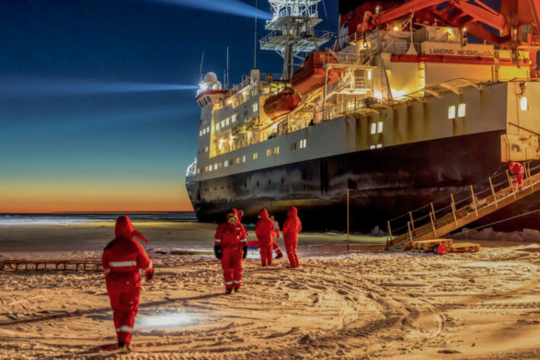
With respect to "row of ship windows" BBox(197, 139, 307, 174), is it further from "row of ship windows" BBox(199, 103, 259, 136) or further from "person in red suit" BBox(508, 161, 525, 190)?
"person in red suit" BBox(508, 161, 525, 190)

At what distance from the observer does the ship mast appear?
3897 centimetres

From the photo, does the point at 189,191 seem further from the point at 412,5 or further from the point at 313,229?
the point at 412,5

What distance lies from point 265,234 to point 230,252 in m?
3.44

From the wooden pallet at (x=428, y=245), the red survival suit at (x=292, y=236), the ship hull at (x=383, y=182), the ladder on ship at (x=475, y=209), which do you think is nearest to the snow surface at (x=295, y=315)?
the red survival suit at (x=292, y=236)

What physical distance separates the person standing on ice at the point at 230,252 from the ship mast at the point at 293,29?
106 ft

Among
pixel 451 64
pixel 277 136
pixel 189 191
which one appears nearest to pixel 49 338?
pixel 451 64

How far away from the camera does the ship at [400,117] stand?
58.8ft

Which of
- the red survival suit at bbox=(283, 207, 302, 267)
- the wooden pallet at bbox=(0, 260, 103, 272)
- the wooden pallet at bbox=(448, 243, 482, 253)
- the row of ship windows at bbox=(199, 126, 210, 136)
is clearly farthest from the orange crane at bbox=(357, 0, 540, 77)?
the row of ship windows at bbox=(199, 126, 210, 136)

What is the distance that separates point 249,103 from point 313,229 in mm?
12773

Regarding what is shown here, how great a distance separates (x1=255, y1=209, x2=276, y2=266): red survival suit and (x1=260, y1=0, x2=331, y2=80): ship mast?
1141 inches

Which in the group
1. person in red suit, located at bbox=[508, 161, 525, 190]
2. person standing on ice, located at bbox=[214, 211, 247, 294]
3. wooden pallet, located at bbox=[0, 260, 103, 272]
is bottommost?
wooden pallet, located at bbox=[0, 260, 103, 272]

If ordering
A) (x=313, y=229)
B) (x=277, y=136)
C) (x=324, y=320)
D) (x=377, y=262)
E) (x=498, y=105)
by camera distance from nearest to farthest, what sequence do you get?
(x=324, y=320) → (x=377, y=262) → (x=498, y=105) → (x=313, y=229) → (x=277, y=136)

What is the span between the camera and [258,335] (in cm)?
541

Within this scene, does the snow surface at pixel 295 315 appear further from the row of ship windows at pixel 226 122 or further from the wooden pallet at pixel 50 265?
the row of ship windows at pixel 226 122
